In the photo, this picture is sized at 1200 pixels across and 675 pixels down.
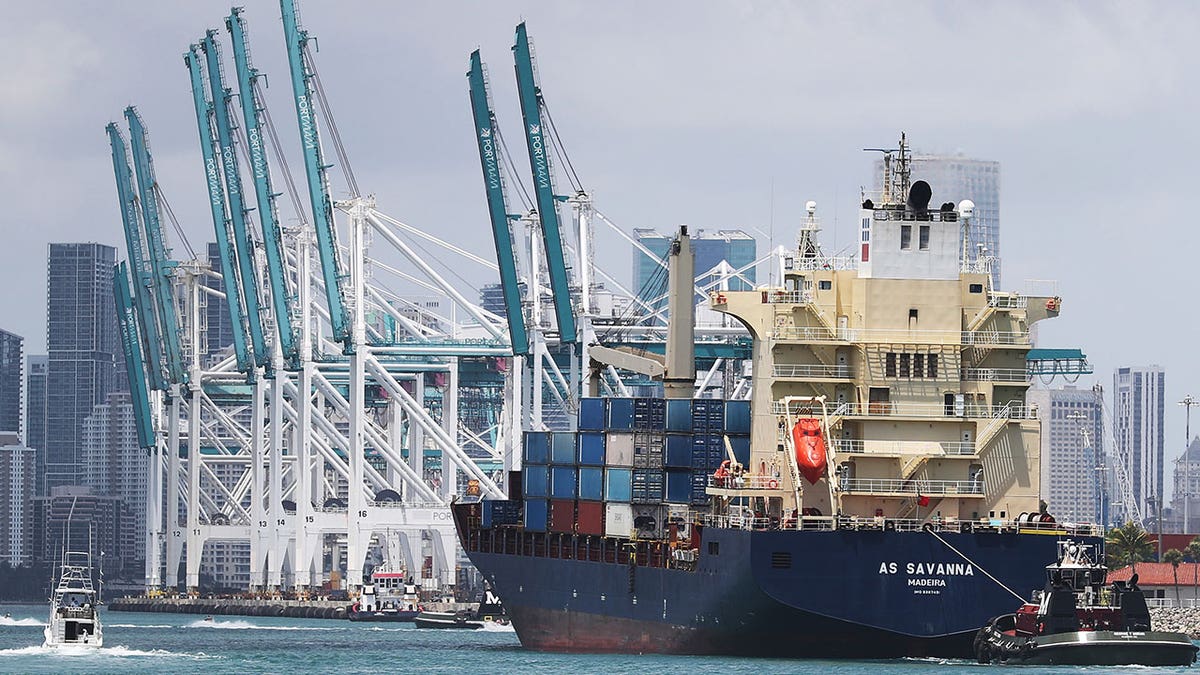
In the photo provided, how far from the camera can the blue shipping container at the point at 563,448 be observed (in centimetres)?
7112

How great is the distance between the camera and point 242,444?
152 meters

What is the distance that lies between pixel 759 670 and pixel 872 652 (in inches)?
122

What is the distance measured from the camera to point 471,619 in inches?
4341

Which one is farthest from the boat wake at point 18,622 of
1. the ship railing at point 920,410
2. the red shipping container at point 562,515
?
the ship railing at point 920,410

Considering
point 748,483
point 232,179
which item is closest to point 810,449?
point 748,483

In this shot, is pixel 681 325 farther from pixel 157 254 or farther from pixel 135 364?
pixel 135 364

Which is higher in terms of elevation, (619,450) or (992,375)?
(992,375)

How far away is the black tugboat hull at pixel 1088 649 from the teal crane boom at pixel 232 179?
72.9m

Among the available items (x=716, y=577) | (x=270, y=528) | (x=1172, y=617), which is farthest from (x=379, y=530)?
(x=716, y=577)

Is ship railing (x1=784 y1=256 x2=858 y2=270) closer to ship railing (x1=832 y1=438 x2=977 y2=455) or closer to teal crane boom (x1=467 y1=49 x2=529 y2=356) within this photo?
ship railing (x1=832 y1=438 x2=977 y2=455)

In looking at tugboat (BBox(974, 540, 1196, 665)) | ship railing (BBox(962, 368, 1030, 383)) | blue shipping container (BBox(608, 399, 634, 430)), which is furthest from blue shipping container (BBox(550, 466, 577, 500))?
tugboat (BBox(974, 540, 1196, 665))

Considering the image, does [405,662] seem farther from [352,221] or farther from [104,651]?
[352,221]

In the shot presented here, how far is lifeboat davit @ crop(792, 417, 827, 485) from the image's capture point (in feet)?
200

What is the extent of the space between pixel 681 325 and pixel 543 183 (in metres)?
33.3
